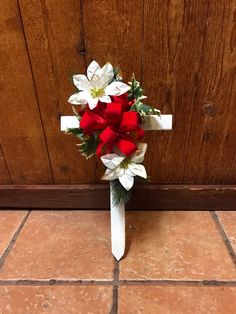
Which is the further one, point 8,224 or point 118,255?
point 8,224

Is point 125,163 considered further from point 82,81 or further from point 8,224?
point 8,224

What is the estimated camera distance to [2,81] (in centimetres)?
69

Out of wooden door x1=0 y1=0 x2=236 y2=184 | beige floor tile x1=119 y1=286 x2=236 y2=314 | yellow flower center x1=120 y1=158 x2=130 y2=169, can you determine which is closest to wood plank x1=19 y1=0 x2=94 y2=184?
wooden door x1=0 y1=0 x2=236 y2=184

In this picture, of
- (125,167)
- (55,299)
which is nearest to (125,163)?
(125,167)

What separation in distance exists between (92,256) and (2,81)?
0.49 meters

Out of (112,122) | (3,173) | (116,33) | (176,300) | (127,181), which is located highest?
(116,33)

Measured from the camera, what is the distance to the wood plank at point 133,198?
0.82 m

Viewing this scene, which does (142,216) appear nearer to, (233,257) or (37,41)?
(233,257)

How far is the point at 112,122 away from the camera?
532 mm

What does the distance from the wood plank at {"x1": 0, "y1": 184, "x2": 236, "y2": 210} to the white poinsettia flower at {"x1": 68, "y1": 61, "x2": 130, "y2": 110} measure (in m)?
0.35

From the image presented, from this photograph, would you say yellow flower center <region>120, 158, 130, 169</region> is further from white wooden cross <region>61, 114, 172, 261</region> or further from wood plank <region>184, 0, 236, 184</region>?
wood plank <region>184, 0, 236, 184</region>

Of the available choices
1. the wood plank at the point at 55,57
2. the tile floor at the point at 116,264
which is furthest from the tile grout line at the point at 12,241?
the wood plank at the point at 55,57

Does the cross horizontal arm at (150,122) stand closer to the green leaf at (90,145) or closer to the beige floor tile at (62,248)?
the green leaf at (90,145)

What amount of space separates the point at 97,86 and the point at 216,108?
1.10ft
